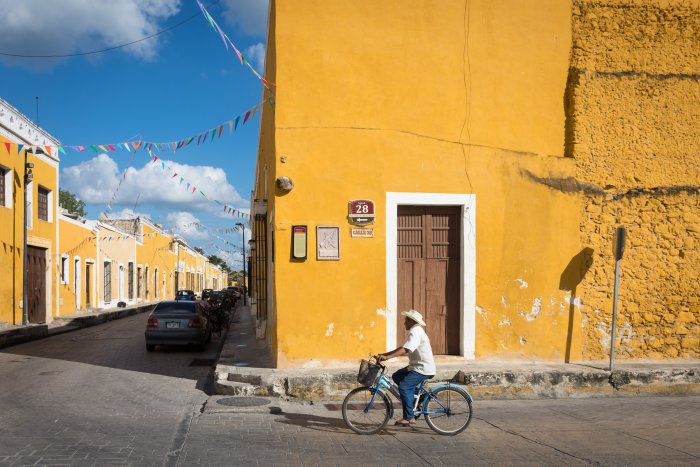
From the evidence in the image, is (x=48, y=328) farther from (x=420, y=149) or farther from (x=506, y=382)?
(x=506, y=382)

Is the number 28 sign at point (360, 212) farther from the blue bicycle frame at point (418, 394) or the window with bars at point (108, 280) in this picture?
the window with bars at point (108, 280)

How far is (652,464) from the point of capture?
609 cm

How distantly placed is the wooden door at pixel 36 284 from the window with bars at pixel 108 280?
11.3m

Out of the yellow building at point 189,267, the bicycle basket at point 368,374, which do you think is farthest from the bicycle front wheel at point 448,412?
the yellow building at point 189,267

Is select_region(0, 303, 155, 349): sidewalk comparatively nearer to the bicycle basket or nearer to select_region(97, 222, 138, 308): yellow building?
select_region(97, 222, 138, 308): yellow building

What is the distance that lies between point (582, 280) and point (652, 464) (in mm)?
4891

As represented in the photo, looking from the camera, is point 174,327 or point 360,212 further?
point 174,327

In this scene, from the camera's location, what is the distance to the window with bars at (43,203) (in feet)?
80.3

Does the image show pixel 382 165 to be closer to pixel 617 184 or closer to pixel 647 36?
pixel 617 184

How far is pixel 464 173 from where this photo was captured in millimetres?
10398

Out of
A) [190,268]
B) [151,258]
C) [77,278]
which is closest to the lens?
[77,278]

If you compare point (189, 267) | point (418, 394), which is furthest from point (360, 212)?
point (189, 267)

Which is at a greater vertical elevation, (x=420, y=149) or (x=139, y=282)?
(x=420, y=149)

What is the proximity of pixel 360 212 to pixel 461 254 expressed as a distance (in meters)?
1.91
